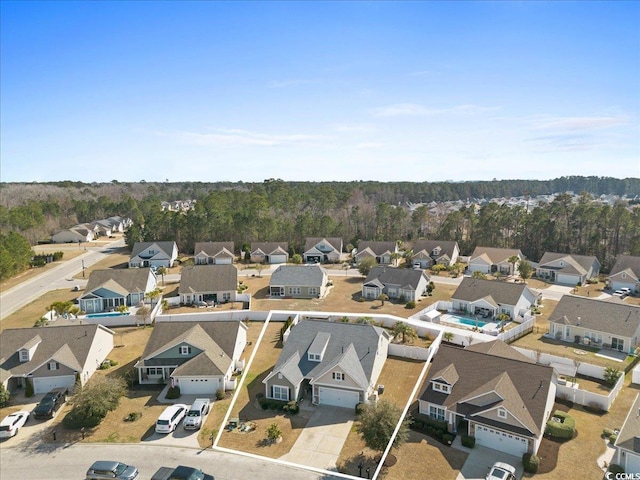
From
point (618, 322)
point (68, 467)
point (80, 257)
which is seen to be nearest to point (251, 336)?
point (68, 467)

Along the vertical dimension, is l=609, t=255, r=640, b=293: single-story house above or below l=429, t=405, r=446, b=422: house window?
above

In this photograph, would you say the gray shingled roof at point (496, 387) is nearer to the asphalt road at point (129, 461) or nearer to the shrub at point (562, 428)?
the shrub at point (562, 428)

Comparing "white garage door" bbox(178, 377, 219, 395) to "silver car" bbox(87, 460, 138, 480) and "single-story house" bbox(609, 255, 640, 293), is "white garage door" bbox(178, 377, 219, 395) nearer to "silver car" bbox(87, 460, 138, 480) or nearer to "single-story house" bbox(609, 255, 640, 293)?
"silver car" bbox(87, 460, 138, 480)

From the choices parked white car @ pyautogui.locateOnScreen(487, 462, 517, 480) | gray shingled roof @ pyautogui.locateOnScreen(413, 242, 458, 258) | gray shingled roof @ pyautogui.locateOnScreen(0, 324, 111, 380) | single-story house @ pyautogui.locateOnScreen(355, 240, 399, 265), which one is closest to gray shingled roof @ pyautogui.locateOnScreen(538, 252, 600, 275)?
gray shingled roof @ pyautogui.locateOnScreen(413, 242, 458, 258)

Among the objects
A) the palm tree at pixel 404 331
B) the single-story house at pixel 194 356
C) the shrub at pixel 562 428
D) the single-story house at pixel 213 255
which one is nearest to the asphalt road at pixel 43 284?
the single-story house at pixel 213 255

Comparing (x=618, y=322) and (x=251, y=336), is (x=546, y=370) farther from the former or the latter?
(x=251, y=336)

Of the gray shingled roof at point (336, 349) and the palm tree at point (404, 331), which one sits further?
the palm tree at point (404, 331)

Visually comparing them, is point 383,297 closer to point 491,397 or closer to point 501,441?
point 491,397

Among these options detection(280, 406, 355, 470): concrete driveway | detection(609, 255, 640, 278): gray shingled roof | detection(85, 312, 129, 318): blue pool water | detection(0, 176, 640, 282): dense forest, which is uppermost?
detection(0, 176, 640, 282): dense forest
